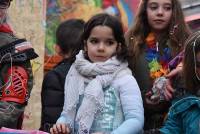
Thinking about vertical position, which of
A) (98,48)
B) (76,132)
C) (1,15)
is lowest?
(76,132)

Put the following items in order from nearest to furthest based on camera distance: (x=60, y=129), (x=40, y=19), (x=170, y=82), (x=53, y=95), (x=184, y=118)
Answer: (x=184, y=118), (x=60, y=129), (x=170, y=82), (x=53, y=95), (x=40, y=19)

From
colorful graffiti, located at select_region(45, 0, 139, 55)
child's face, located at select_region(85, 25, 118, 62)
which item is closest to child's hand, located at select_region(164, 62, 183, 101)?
child's face, located at select_region(85, 25, 118, 62)

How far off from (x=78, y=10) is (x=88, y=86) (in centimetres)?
484

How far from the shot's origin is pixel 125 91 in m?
3.21

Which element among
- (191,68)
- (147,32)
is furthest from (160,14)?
(191,68)

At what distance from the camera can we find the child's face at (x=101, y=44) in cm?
335

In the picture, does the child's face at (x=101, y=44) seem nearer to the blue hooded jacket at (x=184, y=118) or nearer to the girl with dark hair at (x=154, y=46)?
the girl with dark hair at (x=154, y=46)

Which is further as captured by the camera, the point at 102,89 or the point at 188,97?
the point at 102,89

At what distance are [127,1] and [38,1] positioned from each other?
1594 mm

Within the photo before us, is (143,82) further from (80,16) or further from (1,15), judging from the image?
(80,16)

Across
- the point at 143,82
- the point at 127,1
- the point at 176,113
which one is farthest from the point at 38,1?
the point at 176,113

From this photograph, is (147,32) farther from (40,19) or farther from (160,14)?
(40,19)

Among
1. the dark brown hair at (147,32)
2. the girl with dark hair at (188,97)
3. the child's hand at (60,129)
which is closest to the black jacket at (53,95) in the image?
the child's hand at (60,129)

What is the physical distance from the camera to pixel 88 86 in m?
3.26
